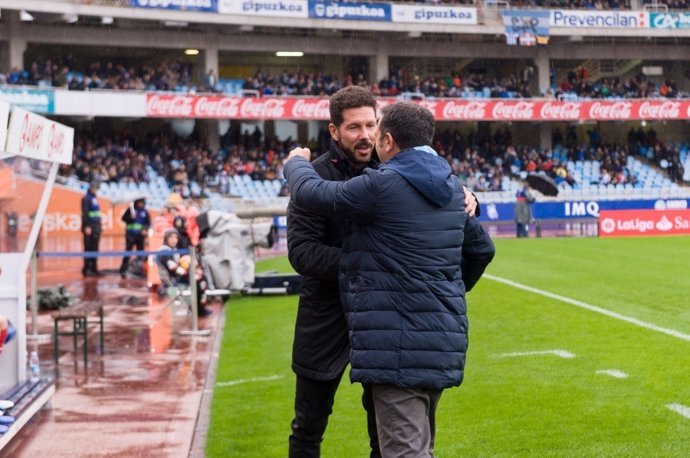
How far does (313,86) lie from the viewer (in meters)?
50.6

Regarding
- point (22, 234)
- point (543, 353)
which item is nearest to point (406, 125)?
point (22, 234)

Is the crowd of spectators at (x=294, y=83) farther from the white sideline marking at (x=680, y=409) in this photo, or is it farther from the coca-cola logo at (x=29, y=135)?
the white sideline marking at (x=680, y=409)

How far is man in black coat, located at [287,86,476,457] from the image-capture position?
17.9ft

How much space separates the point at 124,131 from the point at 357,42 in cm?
1200

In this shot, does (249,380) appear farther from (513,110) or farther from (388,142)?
(513,110)

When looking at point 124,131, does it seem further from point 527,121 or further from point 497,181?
point 527,121

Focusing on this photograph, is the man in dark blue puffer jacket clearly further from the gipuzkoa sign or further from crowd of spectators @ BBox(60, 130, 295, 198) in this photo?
crowd of spectators @ BBox(60, 130, 295, 198)

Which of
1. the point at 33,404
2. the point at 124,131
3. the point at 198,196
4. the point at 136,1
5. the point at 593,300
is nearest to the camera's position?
the point at 33,404

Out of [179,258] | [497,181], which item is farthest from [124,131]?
[179,258]

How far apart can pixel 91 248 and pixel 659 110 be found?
34.6m

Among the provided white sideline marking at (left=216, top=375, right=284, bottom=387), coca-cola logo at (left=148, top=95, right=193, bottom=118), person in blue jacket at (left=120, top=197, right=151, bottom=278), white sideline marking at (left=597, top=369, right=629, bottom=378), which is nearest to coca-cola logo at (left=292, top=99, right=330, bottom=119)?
coca-cola logo at (left=148, top=95, right=193, bottom=118)

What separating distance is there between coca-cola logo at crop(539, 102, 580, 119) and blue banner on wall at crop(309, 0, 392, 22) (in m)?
8.20

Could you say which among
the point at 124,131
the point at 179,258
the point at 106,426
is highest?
the point at 124,131

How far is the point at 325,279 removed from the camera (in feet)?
18.0
